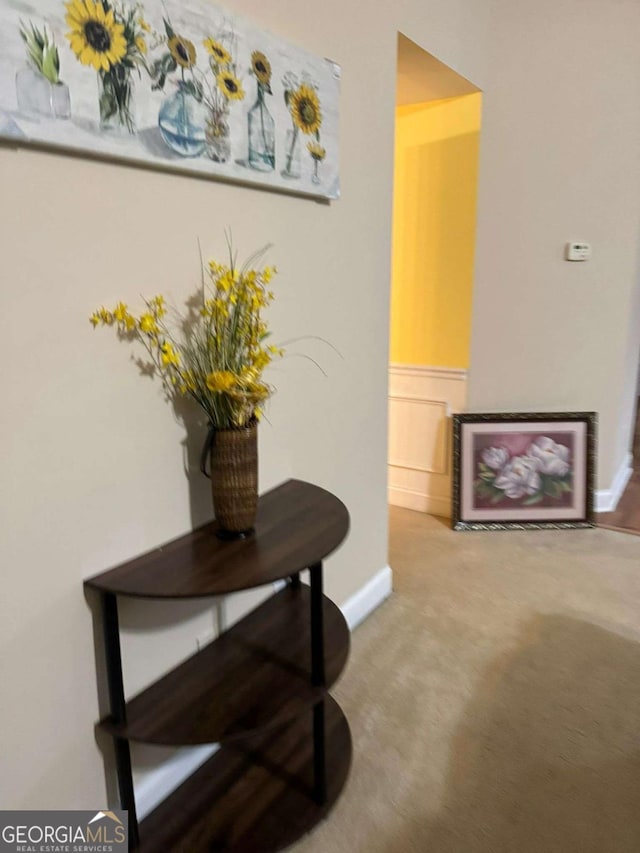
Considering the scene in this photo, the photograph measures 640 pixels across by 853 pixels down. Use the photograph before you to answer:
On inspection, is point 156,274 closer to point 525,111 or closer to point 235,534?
point 235,534

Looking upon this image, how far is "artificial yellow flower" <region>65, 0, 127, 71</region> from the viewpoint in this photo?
107 centimetres

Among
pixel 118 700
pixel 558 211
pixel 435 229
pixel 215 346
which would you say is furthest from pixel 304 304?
pixel 558 211

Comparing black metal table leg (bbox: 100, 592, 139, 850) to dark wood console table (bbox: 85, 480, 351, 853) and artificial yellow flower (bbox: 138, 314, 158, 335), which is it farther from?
artificial yellow flower (bbox: 138, 314, 158, 335)

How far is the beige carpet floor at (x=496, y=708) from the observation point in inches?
58.8

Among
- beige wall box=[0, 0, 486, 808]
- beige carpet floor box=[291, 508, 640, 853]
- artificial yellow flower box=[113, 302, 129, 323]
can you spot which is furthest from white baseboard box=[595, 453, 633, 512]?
artificial yellow flower box=[113, 302, 129, 323]

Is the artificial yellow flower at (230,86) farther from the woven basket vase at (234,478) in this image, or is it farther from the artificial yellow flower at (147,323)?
the woven basket vase at (234,478)

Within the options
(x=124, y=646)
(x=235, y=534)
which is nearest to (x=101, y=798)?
(x=124, y=646)

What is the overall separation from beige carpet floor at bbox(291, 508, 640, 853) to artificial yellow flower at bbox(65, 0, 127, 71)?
5.82 feet

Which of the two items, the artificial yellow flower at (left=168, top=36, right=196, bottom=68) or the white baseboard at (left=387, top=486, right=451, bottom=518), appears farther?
the white baseboard at (left=387, top=486, right=451, bottom=518)

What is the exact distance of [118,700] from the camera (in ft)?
4.34

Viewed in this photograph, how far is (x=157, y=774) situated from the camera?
59.8 inches

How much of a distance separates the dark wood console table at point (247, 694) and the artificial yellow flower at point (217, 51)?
1.09 m

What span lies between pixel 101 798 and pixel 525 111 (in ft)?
10.6

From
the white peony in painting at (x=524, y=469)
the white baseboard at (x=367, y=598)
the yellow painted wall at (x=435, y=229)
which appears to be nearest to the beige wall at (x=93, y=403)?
the white baseboard at (x=367, y=598)
